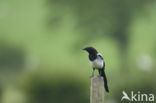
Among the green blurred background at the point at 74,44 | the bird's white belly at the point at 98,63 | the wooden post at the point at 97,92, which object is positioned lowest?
the wooden post at the point at 97,92

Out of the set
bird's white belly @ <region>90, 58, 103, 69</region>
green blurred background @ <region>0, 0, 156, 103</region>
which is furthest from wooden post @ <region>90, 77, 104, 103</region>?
green blurred background @ <region>0, 0, 156, 103</region>

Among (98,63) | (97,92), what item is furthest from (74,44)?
(97,92)

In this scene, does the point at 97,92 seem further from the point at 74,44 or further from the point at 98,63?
the point at 74,44

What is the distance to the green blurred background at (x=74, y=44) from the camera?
13305mm

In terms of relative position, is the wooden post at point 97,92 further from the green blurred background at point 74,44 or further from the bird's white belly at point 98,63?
the green blurred background at point 74,44

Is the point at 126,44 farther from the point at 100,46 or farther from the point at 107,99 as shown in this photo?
the point at 107,99

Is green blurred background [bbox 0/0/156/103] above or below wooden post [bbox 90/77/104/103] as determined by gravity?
above

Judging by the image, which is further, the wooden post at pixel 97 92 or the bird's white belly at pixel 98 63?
the bird's white belly at pixel 98 63

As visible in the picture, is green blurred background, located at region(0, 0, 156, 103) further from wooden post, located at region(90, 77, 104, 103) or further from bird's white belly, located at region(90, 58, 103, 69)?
wooden post, located at region(90, 77, 104, 103)

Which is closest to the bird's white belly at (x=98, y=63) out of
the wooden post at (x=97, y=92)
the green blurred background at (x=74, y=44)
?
the wooden post at (x=97, y=92)

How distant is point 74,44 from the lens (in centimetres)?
1714

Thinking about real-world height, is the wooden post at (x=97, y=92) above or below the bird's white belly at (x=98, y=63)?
below

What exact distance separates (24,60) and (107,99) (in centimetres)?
369

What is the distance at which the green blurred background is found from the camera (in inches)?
524
